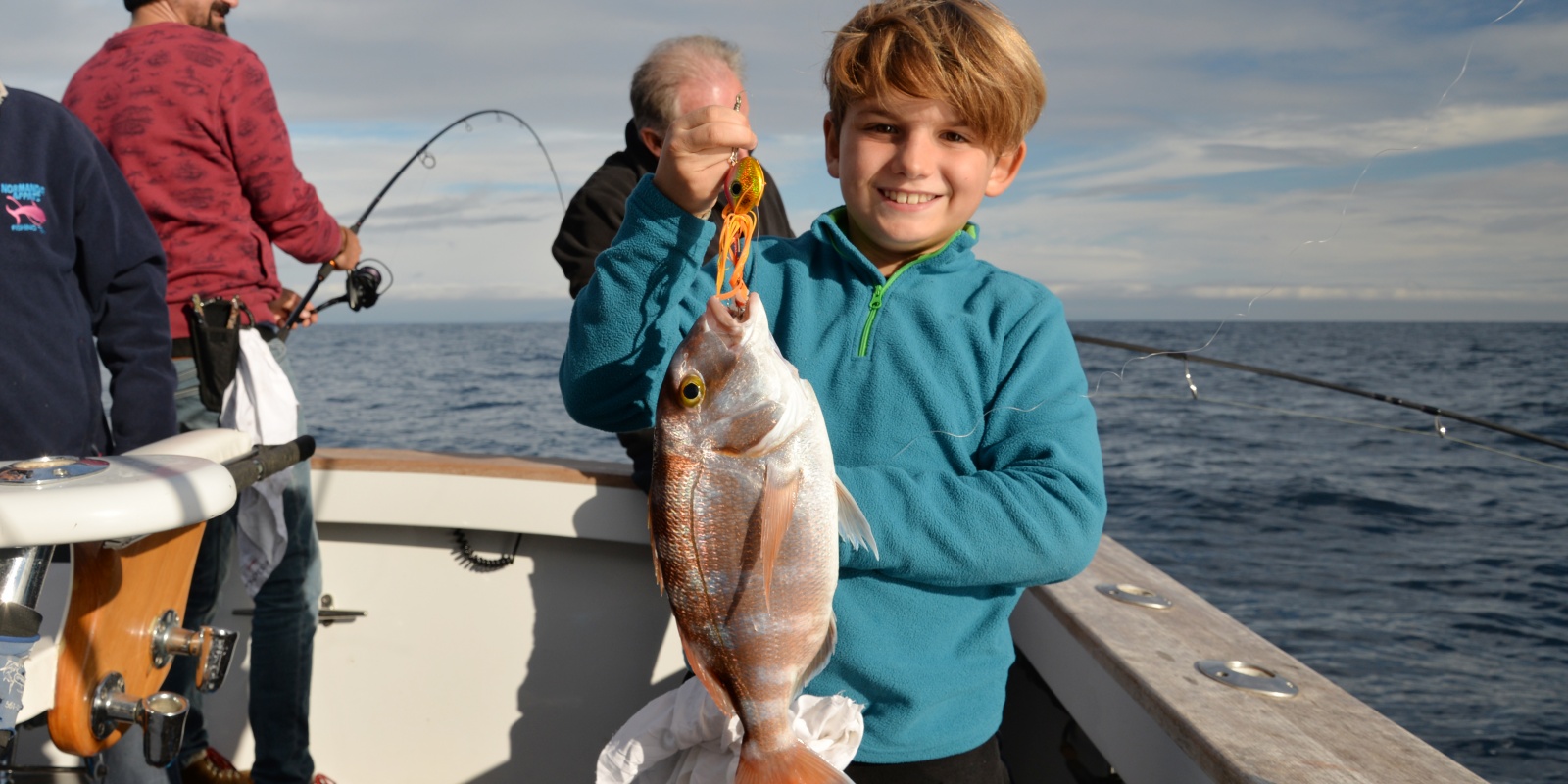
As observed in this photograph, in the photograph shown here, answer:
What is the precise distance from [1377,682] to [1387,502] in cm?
613

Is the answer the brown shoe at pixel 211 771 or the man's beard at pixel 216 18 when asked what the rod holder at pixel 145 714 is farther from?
the man's beard at pixel 216 18

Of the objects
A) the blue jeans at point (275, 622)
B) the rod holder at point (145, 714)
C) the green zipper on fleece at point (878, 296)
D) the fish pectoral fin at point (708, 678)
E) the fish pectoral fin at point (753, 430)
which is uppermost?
the green zipper on fleece at point (878, 296)

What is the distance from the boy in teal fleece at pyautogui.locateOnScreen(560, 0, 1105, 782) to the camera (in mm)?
1558

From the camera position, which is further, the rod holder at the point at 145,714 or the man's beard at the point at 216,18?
the man's beard at the point at 216,18

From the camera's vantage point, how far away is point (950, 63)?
1618 millimetres

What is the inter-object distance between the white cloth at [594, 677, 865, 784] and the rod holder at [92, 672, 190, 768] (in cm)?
74

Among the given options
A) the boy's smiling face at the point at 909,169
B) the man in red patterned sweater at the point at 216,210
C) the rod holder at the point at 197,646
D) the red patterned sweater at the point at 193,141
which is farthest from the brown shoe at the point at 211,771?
the boy's smiling face at the point at 909,169

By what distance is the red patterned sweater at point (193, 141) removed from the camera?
2986mm

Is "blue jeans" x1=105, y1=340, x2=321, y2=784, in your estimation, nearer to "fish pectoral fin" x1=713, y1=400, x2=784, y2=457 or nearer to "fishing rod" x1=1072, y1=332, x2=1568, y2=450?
"fish pectoral fin" x1=713, y1=400, x2=784, y2=457

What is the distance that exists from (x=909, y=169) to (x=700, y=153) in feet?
1.28

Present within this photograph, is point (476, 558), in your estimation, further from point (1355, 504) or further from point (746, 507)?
point (1355, 504)

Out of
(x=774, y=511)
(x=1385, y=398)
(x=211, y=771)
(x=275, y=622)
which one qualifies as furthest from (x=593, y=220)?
(x=1385, y=398)

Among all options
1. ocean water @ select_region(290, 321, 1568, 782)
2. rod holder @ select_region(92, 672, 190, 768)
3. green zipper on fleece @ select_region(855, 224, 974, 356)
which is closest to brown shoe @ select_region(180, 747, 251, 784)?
rod holder @ select_region(92, 672, 190, 768)

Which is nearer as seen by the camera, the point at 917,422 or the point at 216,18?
the point at 917,422
